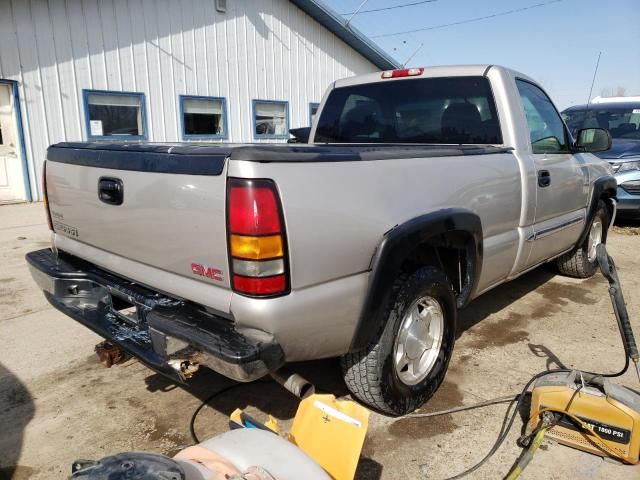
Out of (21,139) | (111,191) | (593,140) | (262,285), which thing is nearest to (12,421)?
(111,191)

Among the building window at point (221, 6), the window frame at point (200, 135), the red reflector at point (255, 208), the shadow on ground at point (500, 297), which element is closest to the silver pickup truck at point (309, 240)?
the red reflector at point (255, 208)

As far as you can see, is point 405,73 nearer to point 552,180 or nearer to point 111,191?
point 552,180

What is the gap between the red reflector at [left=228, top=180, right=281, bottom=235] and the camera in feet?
5.94

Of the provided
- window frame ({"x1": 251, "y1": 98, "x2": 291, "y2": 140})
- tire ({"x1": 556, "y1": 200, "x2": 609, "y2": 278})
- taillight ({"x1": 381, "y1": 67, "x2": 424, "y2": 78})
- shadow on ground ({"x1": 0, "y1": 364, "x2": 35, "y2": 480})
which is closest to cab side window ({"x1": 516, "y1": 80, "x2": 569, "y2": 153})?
taillight ({"x1": 381, "y1": 67, "x2": 424, "y2": 78})

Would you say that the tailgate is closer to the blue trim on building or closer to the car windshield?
the blue trim on building

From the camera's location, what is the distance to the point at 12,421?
2.69 meters

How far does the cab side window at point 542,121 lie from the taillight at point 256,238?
254 centimetres

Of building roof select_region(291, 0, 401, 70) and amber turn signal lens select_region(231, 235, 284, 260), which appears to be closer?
amber turn signal lens select_region(231, 235, 284, 260)

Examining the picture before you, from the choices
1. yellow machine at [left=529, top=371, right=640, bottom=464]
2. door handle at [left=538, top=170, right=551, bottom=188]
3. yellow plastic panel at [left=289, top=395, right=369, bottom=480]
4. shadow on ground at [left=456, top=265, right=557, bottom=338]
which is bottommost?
shadow on ground at [left=456, top=265, right=557, bottom=338]

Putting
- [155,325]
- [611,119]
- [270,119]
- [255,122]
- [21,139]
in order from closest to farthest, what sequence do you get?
[155,325] → [21,139] → [611,119] → [255,122] → [270,119]

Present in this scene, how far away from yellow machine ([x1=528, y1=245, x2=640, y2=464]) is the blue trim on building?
30.2 ft

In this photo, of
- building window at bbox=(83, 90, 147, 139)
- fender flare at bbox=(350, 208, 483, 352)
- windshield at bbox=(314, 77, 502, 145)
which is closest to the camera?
fender flare at bbox=(350, 208, 483, 352)

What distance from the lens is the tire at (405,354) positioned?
2.41 meters

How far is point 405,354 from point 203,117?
9.94 meters
